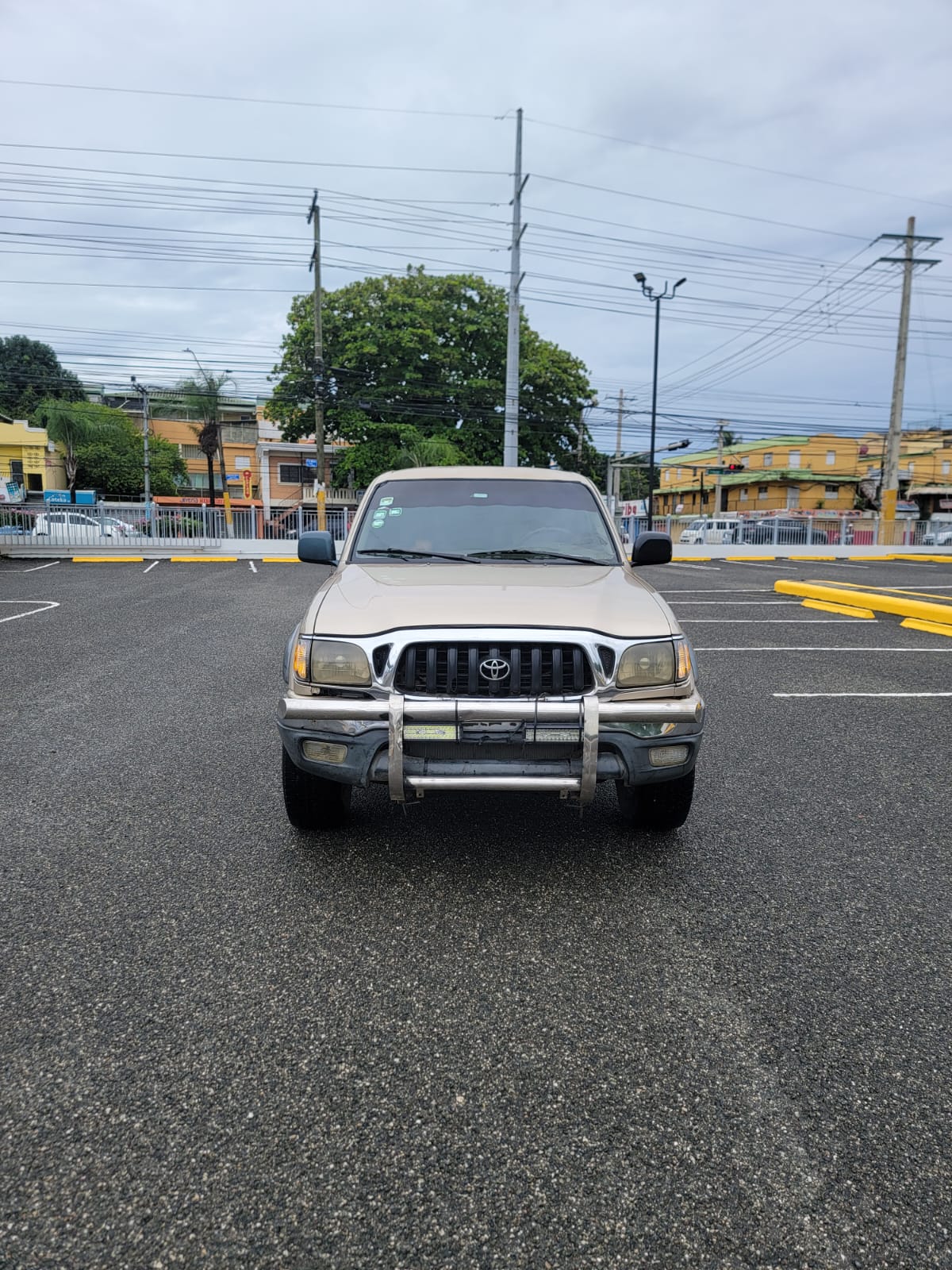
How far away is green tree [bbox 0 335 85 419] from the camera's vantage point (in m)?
67.8

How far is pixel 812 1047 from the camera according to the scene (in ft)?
7.87

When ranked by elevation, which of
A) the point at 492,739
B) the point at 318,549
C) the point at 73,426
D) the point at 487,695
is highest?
the point at 73,426

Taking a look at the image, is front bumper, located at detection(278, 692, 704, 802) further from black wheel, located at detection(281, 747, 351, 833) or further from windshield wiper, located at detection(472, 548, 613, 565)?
windshield wiper, located at detection(472, 548, 613, 565)

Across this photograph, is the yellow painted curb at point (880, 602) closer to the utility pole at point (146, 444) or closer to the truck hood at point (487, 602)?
the truck hood at point (487, 602)

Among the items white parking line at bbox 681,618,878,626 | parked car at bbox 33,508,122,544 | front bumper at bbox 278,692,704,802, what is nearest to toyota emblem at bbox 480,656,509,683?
front bumper at bbox 278,692,704,802

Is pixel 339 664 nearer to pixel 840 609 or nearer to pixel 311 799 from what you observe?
pixel 311 799

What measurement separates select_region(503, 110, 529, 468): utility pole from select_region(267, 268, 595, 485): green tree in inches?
464

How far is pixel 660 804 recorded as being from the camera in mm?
3736

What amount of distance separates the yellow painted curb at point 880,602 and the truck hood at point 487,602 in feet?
Result: 30.3

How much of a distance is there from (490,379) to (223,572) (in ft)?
83.2

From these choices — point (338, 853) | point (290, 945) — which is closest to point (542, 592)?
point (338, 853)

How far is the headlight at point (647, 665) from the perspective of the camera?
3.29 metres

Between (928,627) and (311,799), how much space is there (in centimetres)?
988

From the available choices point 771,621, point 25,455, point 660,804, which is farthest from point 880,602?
point 25,455
